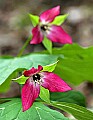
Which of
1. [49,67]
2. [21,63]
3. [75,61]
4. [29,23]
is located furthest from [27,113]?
[29,23]

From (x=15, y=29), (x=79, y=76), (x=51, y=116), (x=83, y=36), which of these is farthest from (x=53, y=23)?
(x=15, y=29)

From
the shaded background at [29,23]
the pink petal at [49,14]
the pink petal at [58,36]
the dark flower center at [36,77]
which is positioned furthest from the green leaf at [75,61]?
the shaded background at [29,23]

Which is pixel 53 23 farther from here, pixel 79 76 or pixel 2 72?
pixel 2 72

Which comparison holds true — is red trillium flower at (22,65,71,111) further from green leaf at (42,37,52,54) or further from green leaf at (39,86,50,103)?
green leaf at (42,37,52,54)

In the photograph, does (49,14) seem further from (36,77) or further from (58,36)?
(36,77)

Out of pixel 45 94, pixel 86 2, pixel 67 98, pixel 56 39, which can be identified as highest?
pixel 86 2

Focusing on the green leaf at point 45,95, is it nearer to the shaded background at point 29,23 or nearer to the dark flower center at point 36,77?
the dark flower center at point 36,77

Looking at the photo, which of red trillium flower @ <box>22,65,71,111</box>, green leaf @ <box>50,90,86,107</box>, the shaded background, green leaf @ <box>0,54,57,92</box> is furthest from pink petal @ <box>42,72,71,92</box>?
the shaded background
